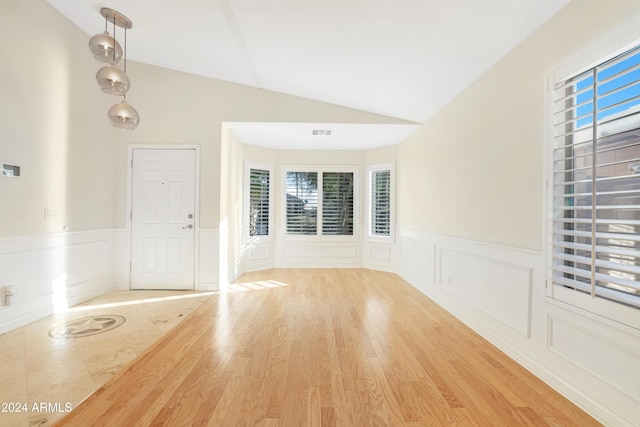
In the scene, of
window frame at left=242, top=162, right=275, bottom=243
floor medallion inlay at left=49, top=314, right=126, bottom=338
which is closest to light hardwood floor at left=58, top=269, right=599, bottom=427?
floor medallion inlay at left=49, top=314, right=126, bottom=338

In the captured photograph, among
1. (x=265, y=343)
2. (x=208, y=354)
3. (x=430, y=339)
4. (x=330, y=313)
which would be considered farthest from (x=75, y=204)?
(x=430, y=339)

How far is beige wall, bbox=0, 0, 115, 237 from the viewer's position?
3.06 metres

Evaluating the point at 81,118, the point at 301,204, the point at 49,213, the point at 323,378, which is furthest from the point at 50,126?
the point at 301,204

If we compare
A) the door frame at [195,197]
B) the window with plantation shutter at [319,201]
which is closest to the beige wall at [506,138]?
the window with plantation shutter at [319,201]

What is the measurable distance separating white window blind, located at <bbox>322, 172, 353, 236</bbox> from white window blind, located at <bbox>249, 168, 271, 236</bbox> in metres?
1.22

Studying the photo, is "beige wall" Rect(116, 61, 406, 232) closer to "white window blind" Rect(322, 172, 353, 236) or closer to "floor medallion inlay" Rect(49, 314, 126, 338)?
"floor medallion inlay" Rect(49, 314, 126, 338)

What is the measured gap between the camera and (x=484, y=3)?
7.04 feet

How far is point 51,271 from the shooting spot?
3.58m

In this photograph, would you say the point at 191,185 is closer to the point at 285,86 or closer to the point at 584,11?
the point at 285,86

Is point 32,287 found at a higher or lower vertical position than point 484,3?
lower

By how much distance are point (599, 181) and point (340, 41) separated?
2400mm

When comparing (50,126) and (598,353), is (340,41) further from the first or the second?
(50,126)

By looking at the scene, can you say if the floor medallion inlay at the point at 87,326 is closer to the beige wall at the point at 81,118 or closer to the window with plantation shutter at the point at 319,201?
the beige wall at the point at 81,118

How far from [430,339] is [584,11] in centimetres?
272
